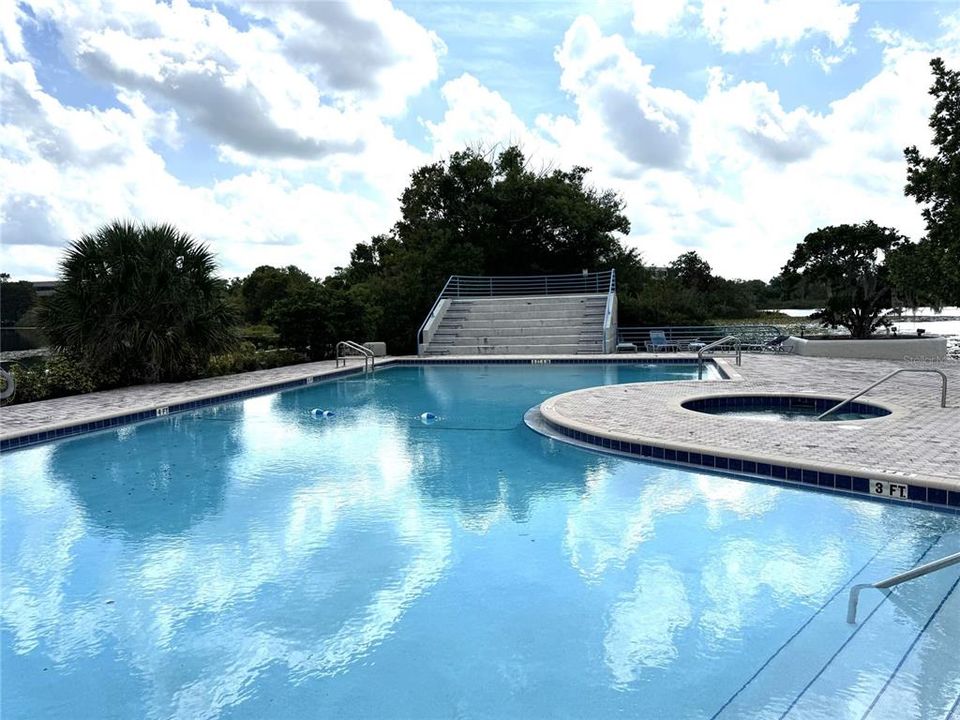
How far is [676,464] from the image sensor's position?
6.21 metres

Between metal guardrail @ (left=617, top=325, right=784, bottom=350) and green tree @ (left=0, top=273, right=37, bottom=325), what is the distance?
112 ft

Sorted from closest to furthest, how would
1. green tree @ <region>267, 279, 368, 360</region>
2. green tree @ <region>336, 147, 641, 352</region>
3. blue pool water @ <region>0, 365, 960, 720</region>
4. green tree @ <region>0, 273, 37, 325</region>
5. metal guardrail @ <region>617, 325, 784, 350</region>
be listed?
1. blue pool water @ <region>0, 365, 960, 720</region>
2. green tree @ <region>267, 279, 368, 360</region>
3. metal guardrail @ <region>617, 325, 784, 350</region>
4. green tree @ <region>336, 147, 641, 352</region>
5. green tree @ <region>0, 273, 37, 325</region>

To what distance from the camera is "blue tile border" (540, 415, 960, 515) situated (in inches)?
189

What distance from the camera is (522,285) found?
84.2 ft

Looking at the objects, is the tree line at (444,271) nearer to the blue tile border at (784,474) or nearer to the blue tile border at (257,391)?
the blue tile border at (257,391)

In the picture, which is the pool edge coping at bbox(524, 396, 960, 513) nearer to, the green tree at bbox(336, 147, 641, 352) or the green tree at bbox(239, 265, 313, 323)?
the green tree at bbox(336, 147, 641, 352)

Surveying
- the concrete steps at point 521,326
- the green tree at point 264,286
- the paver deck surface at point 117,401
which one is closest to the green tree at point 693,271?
the concrete steps at point 521,326

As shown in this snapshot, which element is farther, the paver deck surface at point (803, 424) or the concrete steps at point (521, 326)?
the concrete steps at point (521, 326)

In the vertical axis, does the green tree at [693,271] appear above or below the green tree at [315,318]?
above

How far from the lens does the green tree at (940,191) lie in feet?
39.4

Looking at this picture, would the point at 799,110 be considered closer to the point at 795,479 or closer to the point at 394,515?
the point at 795,479

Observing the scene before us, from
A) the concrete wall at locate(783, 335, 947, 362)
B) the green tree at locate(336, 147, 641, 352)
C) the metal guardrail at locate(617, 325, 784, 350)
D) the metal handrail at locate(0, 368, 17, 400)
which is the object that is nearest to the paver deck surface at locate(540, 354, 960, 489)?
the concrete wall at locate(783, 335, 947, 362)

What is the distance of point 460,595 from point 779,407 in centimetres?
706

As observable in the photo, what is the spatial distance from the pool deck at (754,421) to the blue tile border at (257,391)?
0.05m
